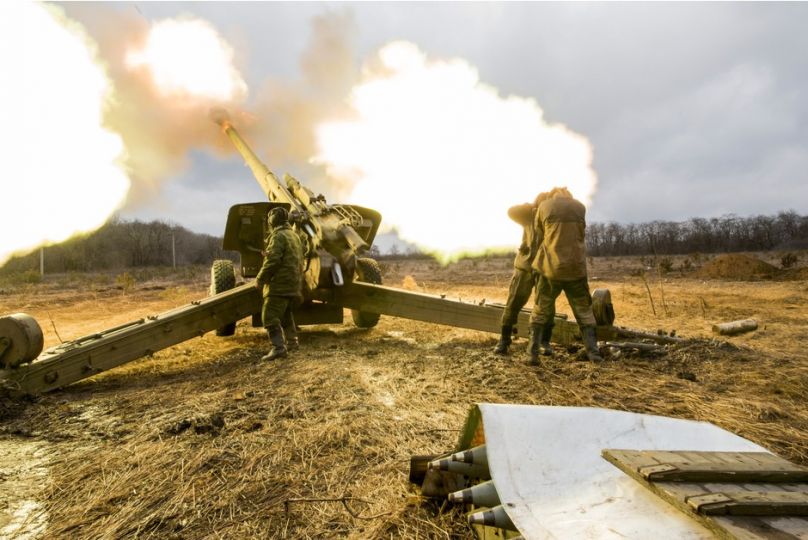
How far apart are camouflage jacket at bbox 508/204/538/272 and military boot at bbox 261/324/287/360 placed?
9.23 feet

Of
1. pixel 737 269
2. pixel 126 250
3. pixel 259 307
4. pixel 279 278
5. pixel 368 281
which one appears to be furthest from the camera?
pixel 126 250

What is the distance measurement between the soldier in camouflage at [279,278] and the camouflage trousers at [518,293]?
252cm

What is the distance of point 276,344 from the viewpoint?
5625mm

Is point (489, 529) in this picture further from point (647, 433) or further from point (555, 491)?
point (647, 433)

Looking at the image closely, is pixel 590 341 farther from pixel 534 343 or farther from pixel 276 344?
pixel 276 344

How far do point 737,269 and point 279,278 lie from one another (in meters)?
19.0

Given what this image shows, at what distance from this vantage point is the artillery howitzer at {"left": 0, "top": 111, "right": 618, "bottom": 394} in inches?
160

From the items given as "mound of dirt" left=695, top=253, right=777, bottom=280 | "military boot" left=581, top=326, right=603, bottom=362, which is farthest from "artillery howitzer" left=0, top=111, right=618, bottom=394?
"mound of dirt" left=695, top=253, right=777, bottom=280

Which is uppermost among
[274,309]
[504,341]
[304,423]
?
[274,309]

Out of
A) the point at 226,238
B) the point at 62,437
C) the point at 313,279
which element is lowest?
the point at 62,437

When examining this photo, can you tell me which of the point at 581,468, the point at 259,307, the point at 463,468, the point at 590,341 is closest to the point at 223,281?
the point at 259,307

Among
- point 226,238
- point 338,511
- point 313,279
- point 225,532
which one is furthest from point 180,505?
point 226,238

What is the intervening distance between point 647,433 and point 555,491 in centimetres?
68

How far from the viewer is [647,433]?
7.01 ft
